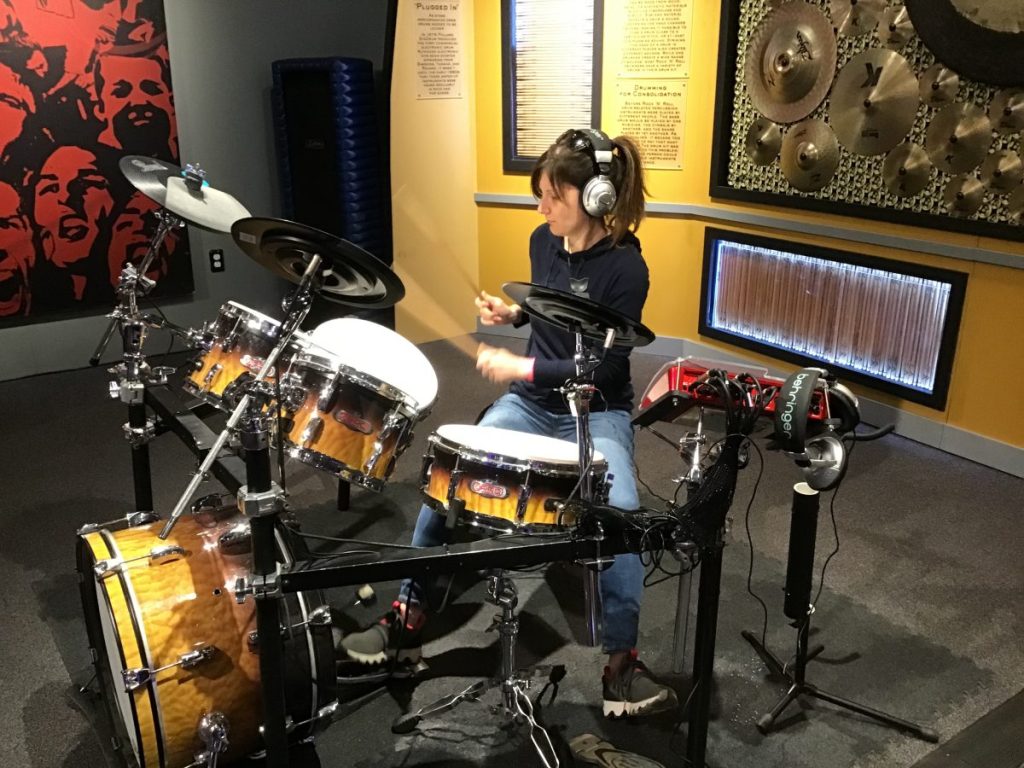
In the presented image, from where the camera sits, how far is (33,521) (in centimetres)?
295

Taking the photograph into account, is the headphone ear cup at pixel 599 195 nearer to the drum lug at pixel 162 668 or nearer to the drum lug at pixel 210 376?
the drum lug at pixel 210 376

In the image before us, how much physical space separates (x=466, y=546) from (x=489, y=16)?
3.73 m

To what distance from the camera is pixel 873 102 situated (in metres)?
3.48

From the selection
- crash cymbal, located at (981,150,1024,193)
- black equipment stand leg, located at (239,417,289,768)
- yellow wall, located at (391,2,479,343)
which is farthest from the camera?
yellow wall, located at (391,2,479,343)

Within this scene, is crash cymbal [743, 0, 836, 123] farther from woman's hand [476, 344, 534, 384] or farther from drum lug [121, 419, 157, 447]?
drum lug [121, 419, 157, 447]

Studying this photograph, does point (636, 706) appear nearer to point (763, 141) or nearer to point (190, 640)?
point (190, 640)

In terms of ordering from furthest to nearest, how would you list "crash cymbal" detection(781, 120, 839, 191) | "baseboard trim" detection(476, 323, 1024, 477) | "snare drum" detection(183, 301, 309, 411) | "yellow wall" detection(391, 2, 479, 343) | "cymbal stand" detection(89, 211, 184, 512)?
"yellow wall" detection(391, 2, 479, 343) → "crash cymbal" detection(781, 120, 839, 191) → "baseboard trim" detection(476, 323, 1024, 477) → "cymbal stand" detection(89, 211, 184, 512) → "snare drum" detection(183, 301, 309, 411)

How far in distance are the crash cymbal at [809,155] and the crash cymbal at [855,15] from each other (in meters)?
0.37

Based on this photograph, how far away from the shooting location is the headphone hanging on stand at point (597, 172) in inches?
82.0

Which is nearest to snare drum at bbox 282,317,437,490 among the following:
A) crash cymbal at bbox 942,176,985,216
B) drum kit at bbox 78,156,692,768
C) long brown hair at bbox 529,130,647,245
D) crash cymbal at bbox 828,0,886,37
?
drum kit at bbox 78,156,692,768

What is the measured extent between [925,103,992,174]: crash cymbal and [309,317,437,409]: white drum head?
2.18m

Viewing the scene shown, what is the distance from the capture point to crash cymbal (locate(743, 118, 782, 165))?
3.94 meters

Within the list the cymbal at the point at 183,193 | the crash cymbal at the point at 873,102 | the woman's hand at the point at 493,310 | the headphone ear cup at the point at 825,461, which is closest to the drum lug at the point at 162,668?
the woman's hand at the point at 493,310

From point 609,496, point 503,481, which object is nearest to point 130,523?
point 503,481
